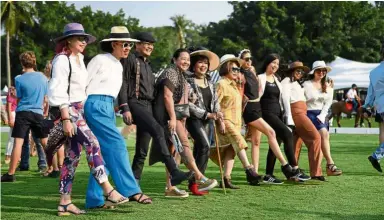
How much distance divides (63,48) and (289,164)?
400 centimetres

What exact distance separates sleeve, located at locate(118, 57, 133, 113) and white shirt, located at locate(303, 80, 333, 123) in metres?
3.88

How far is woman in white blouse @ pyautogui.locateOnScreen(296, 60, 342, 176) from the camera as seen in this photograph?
1099 cm

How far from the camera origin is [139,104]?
26.0ft

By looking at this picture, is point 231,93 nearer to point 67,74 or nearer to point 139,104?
point 139,104

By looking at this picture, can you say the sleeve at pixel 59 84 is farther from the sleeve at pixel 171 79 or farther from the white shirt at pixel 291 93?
the white shirt at pixel 291 93

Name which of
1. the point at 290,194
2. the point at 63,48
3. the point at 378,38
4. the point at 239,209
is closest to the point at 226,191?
the point at 290,194

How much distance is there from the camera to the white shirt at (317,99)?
11.0 metres

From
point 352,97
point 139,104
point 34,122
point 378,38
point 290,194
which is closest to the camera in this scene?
point 139,104

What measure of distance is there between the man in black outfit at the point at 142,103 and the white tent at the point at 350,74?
3497cm

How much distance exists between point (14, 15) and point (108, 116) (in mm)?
59597

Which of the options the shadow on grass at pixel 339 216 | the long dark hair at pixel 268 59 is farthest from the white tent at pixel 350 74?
the shadow on grass at pixel 339 216

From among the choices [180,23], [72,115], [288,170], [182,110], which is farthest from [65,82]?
[180,23]

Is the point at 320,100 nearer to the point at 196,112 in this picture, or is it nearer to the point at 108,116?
the point at 196,112

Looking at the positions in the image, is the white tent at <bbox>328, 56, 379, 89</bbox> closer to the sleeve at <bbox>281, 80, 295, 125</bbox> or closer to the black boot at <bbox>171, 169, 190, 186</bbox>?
the sleeve at <bbox>281, 80, 295, 125</bbox>
